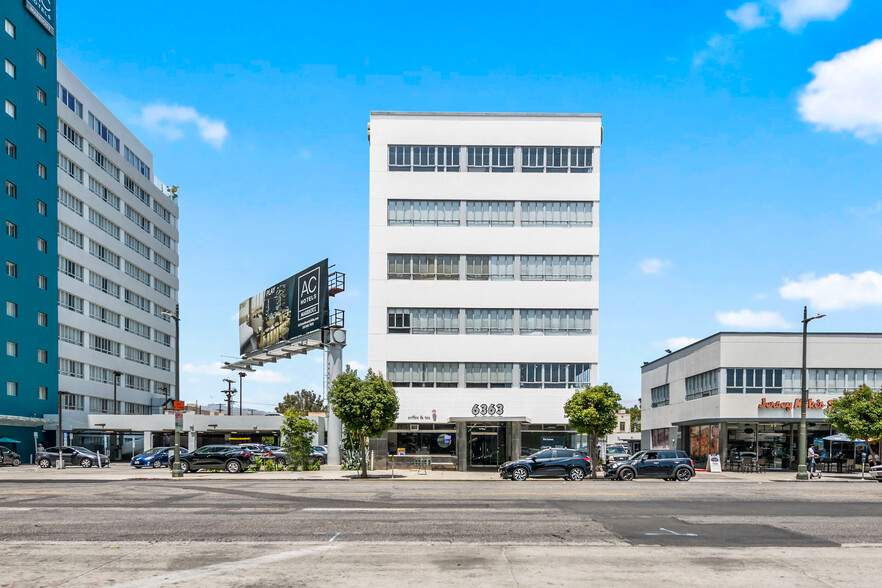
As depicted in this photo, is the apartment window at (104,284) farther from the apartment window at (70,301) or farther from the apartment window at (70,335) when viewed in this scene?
the apartment window at (70,335)

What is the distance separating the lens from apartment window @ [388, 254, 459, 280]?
50938mm

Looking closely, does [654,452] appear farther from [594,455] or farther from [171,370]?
[171,370]

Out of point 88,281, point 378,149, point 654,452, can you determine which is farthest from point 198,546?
point 88,281

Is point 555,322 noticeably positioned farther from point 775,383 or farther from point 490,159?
point 775,383

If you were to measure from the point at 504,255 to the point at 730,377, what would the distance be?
16.2 meters

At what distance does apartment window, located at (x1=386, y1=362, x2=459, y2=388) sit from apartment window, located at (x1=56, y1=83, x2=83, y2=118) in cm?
4242

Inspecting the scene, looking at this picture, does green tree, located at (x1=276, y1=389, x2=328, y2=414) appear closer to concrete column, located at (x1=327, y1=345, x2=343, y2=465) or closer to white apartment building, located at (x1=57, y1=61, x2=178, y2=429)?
white apartment building, located at (x1=57, y1=61, x2=178, y2=429)

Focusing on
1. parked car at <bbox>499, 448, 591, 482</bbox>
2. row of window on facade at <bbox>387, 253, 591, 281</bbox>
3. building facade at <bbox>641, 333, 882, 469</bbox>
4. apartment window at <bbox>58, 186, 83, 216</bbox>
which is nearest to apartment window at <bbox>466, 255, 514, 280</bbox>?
row of window on facade at <bbox>387, 253, 591, 281</bbox>

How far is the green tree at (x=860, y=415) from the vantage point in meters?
43.1

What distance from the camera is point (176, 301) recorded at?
98.2 m

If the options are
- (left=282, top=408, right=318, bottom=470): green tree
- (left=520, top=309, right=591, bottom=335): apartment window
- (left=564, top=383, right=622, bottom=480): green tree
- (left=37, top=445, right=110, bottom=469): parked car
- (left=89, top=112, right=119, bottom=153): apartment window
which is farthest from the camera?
(left=89, top=112, right=119, bottom=153): apartment window

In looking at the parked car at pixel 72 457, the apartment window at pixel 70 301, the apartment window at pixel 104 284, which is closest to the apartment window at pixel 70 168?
the apartment window at pixel 104 284

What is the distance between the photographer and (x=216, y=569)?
39.9 feet

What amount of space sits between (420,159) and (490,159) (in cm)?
462
